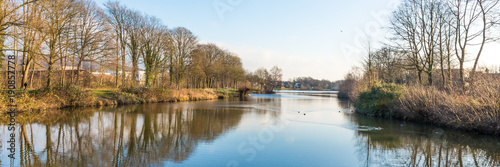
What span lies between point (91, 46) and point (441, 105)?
20761 mm

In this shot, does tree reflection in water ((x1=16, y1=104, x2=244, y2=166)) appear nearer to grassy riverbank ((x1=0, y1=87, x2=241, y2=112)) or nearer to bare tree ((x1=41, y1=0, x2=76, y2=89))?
grassy riverbank ((x1=0, y1=87, x2=241, y2=112))

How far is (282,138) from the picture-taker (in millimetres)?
9062

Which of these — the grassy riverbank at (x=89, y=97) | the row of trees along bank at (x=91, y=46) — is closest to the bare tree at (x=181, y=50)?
the row of trees along bank at (x=91, y=46)

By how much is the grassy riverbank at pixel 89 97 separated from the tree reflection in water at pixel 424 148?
1591 centimetres

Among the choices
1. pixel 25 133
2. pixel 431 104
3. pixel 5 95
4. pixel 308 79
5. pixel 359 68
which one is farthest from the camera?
pixel 308 79

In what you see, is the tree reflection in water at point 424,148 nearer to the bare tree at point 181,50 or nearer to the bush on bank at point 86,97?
the bush on bank at point 86,97

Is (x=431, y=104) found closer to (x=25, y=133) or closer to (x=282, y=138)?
(x=282, y=138)

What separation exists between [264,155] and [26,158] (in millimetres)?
5216

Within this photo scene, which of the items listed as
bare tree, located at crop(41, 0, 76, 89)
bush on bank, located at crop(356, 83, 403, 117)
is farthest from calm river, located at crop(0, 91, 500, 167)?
bare tree, located at crop(41, 0, 76, 89)

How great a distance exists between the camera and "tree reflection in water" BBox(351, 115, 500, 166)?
21.4 ft

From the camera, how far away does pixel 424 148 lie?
786 centimetres

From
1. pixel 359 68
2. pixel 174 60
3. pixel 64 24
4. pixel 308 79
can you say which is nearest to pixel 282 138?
pixel 64 24

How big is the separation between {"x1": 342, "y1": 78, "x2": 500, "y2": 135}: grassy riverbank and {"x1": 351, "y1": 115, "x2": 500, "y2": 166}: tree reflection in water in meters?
0.54

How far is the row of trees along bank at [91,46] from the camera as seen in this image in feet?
42.0
